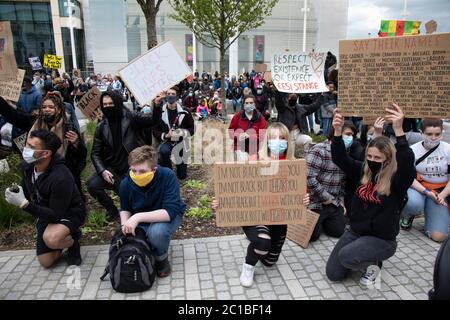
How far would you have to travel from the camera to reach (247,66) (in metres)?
40.4

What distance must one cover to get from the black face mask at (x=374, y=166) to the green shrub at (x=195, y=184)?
3.53 m

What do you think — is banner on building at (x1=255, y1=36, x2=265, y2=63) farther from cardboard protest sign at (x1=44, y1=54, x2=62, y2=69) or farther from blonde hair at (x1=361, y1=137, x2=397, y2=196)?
blonde hair at (x1=361, y1=137, x2=397, y2=196)

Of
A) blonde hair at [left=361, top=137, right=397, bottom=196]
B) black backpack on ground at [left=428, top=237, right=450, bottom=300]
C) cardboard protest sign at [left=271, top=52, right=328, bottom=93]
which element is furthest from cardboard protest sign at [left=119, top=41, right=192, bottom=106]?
black backpack on ground at [left=428, top=237, right=450, bottom=300]

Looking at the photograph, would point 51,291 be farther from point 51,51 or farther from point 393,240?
point 51,51

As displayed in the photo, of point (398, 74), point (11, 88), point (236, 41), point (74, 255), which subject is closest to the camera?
point (398, 74)

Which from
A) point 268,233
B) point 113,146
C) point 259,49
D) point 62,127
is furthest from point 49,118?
point 259,49

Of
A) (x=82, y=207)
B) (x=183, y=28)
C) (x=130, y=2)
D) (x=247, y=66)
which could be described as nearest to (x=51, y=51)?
(x=130, y=2)

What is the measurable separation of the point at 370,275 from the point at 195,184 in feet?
12.2

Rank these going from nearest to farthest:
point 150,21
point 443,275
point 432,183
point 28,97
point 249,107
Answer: point 443,275 → point 432,183 → point 249,107 → point 28,97 → point 150,21

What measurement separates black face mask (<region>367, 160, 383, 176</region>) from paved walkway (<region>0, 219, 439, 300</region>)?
115 cm

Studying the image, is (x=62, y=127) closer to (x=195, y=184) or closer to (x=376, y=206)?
(x=195, y=184)

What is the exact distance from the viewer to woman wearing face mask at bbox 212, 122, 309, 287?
3836 millimetres

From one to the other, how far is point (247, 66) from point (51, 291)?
38568mm

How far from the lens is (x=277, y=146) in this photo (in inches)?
154
